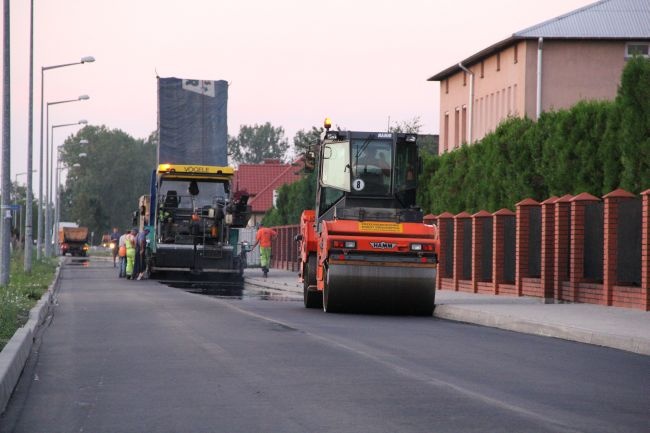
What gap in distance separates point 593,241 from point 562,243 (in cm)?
145

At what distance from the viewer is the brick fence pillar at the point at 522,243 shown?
30.3 metres

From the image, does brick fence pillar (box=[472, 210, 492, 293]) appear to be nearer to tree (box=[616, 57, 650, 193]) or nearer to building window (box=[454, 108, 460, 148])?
tree (box=[616, 57, 650, 193])

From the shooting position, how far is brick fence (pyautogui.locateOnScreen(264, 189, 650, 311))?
25.0m

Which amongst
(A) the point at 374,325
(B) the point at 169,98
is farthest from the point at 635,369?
(B) the point at 169,98

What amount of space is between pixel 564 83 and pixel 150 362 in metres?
47.7

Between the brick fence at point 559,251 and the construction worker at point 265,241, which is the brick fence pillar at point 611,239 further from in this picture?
the construction worker at point 265,241

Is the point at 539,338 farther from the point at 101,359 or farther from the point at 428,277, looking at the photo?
the point at 101,359

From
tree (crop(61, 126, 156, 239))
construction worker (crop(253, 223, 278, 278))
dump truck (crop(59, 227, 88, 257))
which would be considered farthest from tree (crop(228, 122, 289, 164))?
construction worker (crop(253, 223, 278, 278))

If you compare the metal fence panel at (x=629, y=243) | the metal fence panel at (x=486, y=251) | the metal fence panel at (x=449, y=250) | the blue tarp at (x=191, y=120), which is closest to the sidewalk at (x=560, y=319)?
the metal fence panel at (x=629, y=243)

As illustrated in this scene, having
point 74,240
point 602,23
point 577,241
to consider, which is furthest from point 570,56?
point 74,240

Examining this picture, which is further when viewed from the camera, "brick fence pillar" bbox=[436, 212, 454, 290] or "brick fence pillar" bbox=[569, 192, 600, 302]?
"brick fence pillar" bbox=[436, 212, 454, 290]

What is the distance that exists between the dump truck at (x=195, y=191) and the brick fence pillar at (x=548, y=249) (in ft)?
51.3

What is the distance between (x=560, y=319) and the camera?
69.7 ft

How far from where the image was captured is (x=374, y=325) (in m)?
21.1
